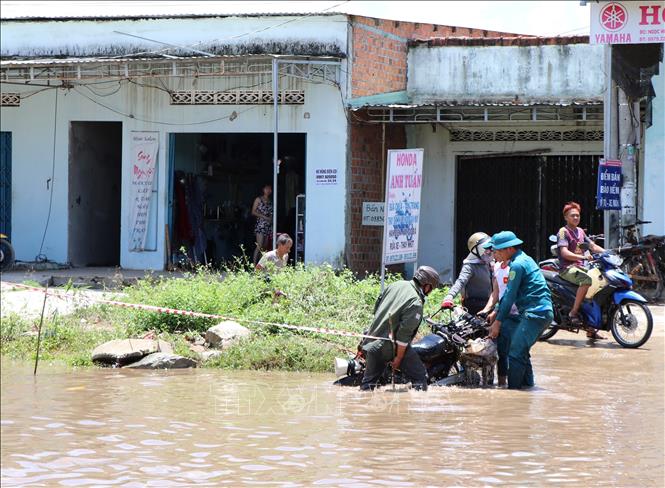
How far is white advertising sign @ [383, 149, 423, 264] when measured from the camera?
44.0 ft

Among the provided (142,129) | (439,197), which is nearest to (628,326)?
(439,197)

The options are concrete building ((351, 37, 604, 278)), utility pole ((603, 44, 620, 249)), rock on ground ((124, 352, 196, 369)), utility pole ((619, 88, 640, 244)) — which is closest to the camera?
rock on ground ((124, 352, 196, 369))

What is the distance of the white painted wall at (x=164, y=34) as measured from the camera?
1850 centimetres

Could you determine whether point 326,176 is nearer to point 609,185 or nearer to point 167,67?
point 167,67

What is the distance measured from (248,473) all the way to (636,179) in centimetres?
1274

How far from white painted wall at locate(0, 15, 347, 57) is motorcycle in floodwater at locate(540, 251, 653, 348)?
6.98 metres

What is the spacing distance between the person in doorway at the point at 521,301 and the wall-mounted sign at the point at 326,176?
28.6 feet

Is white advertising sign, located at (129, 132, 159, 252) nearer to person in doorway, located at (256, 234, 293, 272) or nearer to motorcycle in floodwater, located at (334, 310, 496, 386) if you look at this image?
person in doorway, located at (256, 234, 293, 272)

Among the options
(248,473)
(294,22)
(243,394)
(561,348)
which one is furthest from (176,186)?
(248,473)

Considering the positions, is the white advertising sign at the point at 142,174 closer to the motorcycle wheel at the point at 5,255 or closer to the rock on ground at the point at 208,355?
the motorcycle wheel at the point at 5,255

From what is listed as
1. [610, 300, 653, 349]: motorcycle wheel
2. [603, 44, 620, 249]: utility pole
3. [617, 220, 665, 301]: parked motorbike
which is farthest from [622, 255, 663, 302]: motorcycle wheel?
[610, 300, 653, 349]: motorcycle wheel

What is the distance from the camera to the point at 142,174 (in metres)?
19.8

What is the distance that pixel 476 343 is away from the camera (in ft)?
33.4

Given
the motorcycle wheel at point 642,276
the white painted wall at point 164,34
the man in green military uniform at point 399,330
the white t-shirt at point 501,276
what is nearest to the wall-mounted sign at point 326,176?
the white painted wall at point 164,34
